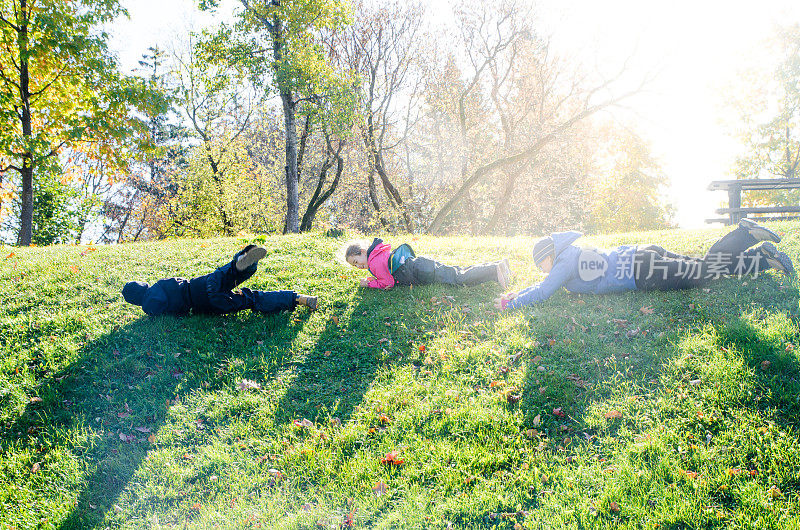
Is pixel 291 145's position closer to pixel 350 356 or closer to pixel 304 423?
pixel 350 356

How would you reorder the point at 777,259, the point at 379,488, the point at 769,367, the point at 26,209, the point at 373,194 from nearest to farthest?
1. the point at 379,488
2. the point at 769,367
3. the point at 777,259
4. the point at 26,209
5. the point at 373,194

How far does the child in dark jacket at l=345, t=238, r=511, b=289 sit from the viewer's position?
301 inches

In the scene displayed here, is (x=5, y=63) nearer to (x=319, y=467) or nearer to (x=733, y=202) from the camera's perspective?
(x=319, y=467)

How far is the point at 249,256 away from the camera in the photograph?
260 inches

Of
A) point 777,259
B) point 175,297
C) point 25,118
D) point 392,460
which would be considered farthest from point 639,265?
point 25,118

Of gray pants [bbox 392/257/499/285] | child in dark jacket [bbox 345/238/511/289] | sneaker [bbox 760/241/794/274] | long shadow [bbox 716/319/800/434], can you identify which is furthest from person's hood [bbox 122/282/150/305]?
sneaker [bbox 760/241/794/274]

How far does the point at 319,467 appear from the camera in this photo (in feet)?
13.5

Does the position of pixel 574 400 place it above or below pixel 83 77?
below

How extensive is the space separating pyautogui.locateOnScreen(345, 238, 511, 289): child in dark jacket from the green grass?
28 cm

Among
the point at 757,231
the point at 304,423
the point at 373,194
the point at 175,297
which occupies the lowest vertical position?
the point at 304,423

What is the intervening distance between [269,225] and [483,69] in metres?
17.4

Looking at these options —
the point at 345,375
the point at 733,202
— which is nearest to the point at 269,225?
the point at 733,202

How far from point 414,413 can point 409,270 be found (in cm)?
334

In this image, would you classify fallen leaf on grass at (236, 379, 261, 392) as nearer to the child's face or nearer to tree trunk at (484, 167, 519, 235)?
the child's face
